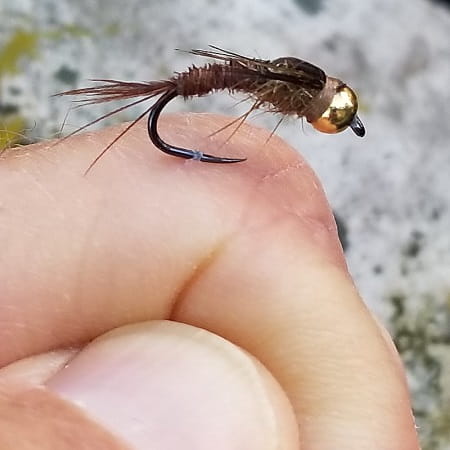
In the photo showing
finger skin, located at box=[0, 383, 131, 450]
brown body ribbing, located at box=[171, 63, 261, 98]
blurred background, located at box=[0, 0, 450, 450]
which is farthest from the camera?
blurred background, located at box=[0, 0, 450, 450]

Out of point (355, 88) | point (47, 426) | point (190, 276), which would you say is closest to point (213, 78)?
point (190, 276)

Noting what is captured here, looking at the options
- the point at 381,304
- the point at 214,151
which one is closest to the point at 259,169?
the point at 214,151

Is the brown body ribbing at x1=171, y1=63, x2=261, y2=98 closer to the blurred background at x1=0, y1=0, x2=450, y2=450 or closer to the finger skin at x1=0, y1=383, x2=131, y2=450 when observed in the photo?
the finger skin at x1=0, y1=383, x2=131, y2=450

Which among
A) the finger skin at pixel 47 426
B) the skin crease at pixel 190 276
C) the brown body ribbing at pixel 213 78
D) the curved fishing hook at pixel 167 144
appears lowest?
the finger skin at pixel 47 426

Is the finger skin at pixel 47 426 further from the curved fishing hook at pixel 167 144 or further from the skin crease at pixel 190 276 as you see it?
the curved fishing hook at pixel 167 144

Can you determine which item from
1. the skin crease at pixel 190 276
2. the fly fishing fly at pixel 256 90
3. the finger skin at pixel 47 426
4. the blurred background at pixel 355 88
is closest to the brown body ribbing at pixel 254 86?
the fly fishing fly at pixel 256 90

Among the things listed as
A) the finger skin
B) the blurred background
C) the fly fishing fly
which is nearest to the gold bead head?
the fly fishing fly

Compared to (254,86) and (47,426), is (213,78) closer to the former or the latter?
(254,86)
